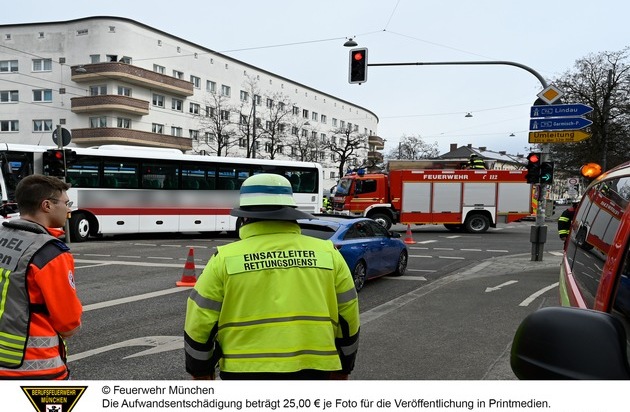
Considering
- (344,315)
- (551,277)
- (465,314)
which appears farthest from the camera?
(551,277)

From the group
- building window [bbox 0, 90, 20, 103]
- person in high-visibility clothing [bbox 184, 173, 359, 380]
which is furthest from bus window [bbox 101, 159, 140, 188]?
building window [bbox 0, 90, 20, 103]

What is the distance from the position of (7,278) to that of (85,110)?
47.2 metres

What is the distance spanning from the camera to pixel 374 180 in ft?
79.3

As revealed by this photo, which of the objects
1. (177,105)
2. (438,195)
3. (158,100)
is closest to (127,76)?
(158,100)

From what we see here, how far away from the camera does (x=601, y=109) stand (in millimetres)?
35469

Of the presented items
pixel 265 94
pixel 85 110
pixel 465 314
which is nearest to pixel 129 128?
pixel 85 110

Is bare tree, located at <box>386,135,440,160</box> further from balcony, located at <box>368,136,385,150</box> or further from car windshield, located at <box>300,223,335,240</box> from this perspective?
car windshield, located at <box>300,223,335,240</box>

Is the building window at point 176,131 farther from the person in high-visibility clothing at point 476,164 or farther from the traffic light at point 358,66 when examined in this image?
the traffic light at point 358,66

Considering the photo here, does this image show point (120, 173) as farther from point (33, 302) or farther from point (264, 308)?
point (264, 308)

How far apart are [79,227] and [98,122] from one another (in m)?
31.7

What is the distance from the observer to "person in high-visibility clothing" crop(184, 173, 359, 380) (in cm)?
216

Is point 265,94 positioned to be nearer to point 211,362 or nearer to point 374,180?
point 374,180

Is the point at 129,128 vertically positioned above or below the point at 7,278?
above
